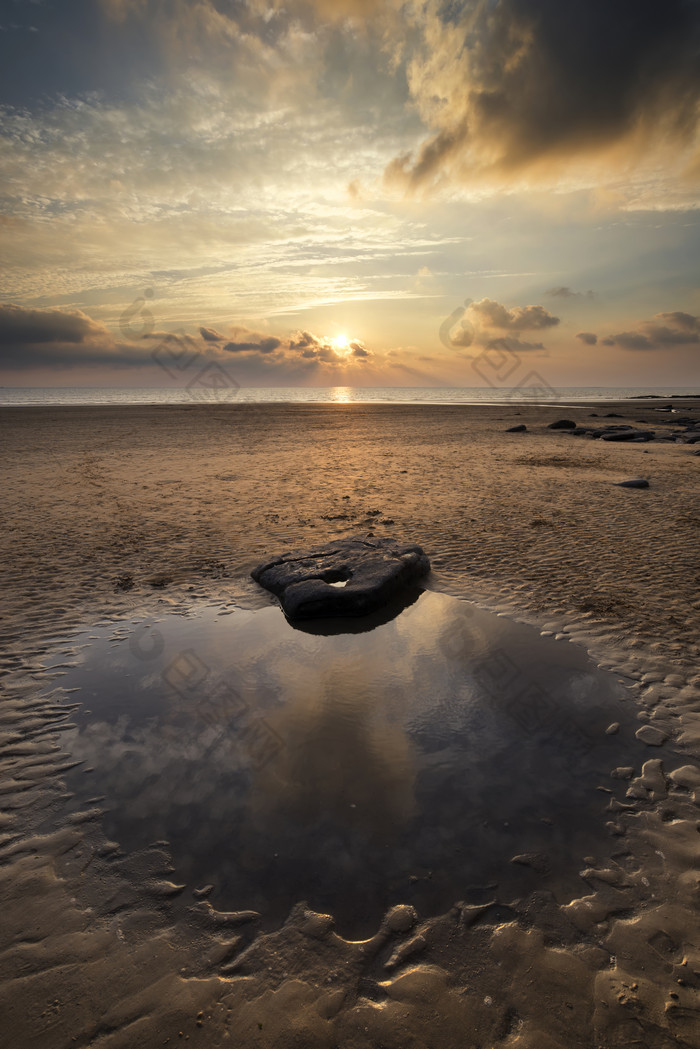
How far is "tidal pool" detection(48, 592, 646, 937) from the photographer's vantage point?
3.27 m

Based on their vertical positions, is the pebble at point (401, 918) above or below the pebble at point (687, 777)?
below

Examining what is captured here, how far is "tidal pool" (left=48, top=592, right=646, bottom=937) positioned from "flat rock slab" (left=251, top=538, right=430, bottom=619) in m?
0.60

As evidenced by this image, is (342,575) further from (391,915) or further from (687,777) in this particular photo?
(391,915)

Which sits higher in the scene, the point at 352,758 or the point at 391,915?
the point at 352,758

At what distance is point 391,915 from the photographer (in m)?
2.99

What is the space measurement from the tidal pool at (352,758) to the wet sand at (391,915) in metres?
0.16

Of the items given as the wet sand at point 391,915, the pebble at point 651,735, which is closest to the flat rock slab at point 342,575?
the wet sand at point 391,915

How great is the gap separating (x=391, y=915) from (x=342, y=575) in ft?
Result: 17.8

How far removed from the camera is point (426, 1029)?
2.43 metres

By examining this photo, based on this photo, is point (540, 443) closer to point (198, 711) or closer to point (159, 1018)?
point (198, 711)

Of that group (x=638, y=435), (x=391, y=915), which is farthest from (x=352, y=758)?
(x=638, y=435)

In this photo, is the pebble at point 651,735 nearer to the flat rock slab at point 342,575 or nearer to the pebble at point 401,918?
the pebble at point 401,918

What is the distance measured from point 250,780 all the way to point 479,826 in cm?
190

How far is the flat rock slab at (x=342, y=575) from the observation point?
287 inches
